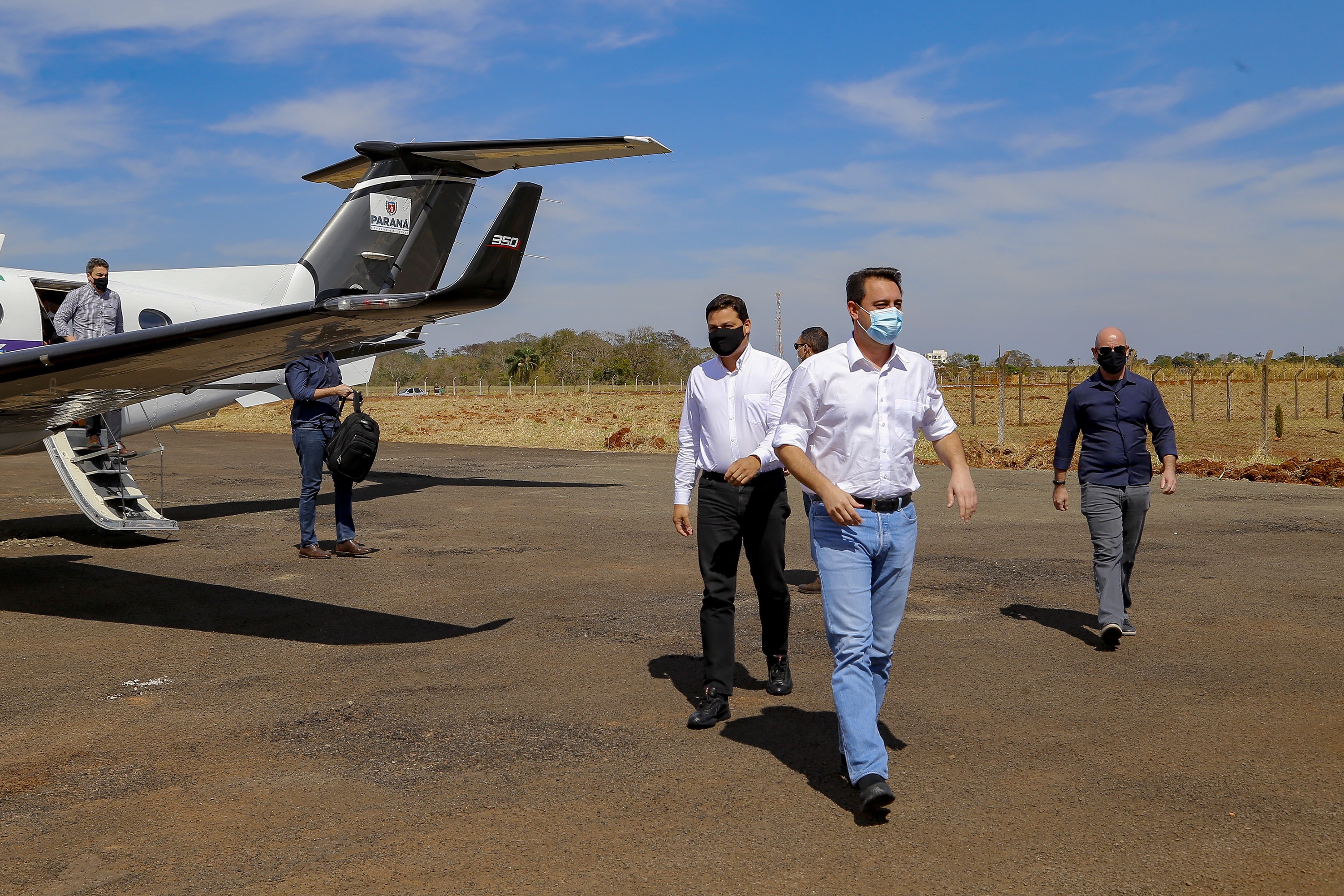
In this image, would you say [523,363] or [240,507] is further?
[523,363]

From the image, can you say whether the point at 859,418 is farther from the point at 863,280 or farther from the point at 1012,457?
the point at 1012,457

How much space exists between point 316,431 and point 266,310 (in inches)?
165

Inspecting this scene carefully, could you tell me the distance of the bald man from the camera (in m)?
6.42

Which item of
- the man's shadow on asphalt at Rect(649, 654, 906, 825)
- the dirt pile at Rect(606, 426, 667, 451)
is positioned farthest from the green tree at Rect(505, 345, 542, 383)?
the man's shadow on asphalt at Rect(649, 654, 906, 825)

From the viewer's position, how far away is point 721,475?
496 centimetres

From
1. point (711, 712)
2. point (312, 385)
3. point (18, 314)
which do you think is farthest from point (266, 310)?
point (18, 314)

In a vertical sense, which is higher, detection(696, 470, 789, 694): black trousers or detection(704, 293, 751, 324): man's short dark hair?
detection(704, 293, 751, 324): man's short dark hair

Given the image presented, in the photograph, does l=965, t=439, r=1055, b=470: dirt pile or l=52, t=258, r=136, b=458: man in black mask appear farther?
l=965, t=439, r=1055, b=470: dirt pile

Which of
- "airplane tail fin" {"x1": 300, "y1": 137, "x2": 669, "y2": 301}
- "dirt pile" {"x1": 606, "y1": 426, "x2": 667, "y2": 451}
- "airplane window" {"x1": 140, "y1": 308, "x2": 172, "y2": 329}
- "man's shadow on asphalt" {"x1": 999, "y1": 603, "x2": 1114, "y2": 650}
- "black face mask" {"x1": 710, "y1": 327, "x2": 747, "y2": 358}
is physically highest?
"airplane tail fin" {"x1": 300, "y1": 137, "x2": 669, "y2": 301}

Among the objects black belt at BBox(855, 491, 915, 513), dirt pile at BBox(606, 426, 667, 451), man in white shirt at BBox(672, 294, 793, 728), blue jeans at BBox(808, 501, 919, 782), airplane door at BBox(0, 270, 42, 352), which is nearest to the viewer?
blue jeans at BBox(808, 501, 919, 782)

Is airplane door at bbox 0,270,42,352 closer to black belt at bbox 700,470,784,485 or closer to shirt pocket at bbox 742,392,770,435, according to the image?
black belt at bbox 700,470,784,485

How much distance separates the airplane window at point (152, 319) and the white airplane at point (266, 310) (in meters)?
0.02

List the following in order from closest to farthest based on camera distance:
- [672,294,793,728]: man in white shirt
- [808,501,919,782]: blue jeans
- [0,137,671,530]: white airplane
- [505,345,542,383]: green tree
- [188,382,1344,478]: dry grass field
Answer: [808,501,919,782]: blue jeans
[672,294,793,728]: man in white shirt
[0,137,671,530]: white airplane
[188,382,1344,478]: dry grass field
[505,345,542,383]: green tree

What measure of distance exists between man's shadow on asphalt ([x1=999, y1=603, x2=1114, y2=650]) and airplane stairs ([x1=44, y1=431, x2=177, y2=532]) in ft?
25.7
